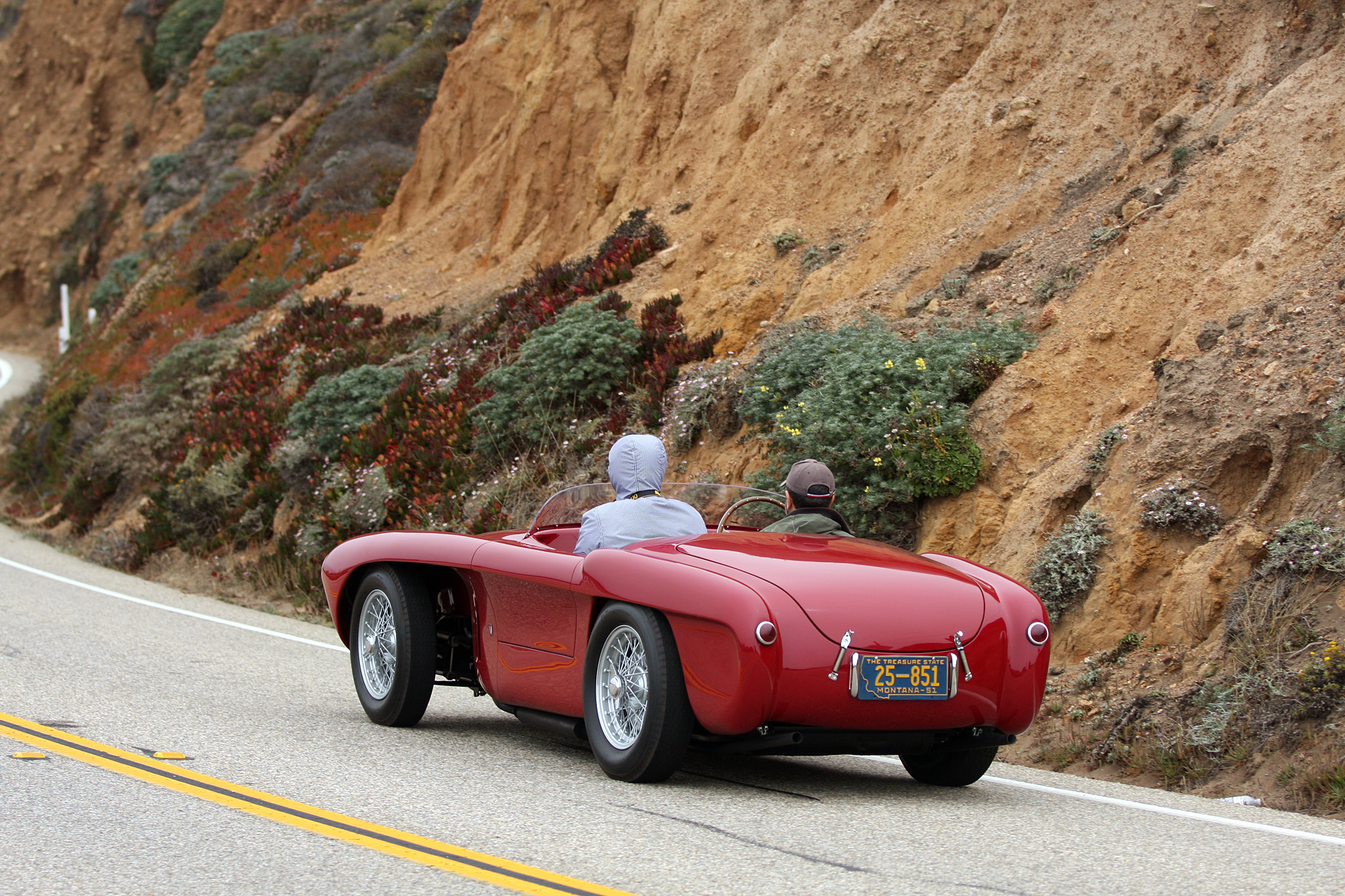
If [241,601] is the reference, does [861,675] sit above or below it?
above

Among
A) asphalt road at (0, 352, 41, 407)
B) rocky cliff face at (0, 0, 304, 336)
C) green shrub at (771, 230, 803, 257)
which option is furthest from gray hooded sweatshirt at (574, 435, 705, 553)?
rocky cliff face at (0, 0, 304, 336)

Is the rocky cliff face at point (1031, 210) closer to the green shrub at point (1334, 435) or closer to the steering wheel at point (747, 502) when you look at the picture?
the green shrub at point (1334, 435)

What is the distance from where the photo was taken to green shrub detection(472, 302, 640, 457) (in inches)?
559

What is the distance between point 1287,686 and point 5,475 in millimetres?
23962

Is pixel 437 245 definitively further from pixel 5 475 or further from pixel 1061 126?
pixel 1061 126

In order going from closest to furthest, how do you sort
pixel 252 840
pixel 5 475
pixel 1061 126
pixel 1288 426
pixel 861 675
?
pixel 252 840 < pixel 861 675 < pixel 1288 426 < pixel 1061 126 < pixel 5 475

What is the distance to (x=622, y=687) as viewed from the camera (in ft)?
18.5

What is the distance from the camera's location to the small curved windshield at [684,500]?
6.82 meters

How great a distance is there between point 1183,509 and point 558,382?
25.1 ft

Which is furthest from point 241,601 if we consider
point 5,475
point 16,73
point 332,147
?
point 16,73

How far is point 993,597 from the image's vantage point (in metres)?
5.62

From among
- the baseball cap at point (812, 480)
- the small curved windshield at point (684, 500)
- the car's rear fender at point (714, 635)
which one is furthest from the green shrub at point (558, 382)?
the car's rear fender at point (714, 635)

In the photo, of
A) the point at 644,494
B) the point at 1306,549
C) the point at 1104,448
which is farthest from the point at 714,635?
the point at 1104,448

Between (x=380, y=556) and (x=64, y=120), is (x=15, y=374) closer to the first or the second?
(x=64, y=120)
